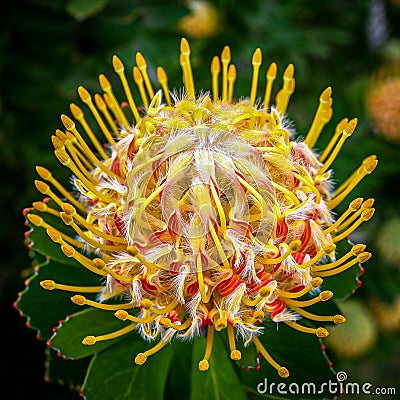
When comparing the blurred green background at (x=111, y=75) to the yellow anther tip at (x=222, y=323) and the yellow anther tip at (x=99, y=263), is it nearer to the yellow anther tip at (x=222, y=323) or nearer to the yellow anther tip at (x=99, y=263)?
the yellow anther tip at (x=99, y=263)

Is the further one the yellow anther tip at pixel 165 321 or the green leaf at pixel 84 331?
the green leaf at pixel 84 331

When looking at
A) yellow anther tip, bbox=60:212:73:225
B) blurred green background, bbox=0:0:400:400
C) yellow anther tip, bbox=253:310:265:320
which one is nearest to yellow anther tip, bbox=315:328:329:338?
yellow anther tip, bbox=253:310:265:320

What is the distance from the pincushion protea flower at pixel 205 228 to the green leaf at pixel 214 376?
0.12 ft

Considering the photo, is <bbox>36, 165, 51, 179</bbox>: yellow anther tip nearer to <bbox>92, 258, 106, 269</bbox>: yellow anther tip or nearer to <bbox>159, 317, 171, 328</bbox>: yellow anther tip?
<bbox>92, 258, 106, 269</bbox>: yellow anther tip

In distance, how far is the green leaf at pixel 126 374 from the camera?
4.25ft

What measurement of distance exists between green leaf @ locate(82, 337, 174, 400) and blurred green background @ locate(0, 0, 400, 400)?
55cm

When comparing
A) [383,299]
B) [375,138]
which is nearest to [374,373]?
[383,299]

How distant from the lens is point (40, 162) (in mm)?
1837

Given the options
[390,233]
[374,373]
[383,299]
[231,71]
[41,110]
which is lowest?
[374,373]

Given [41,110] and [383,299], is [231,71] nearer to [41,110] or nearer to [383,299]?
[41,110]

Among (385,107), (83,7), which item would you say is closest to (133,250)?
(83,7)

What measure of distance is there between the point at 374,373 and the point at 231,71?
99.9 inches

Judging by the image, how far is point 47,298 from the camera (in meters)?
1.42

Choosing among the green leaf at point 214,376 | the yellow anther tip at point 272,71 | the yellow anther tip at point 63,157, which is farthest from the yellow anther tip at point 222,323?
the yellow anther tip at point 272,71
